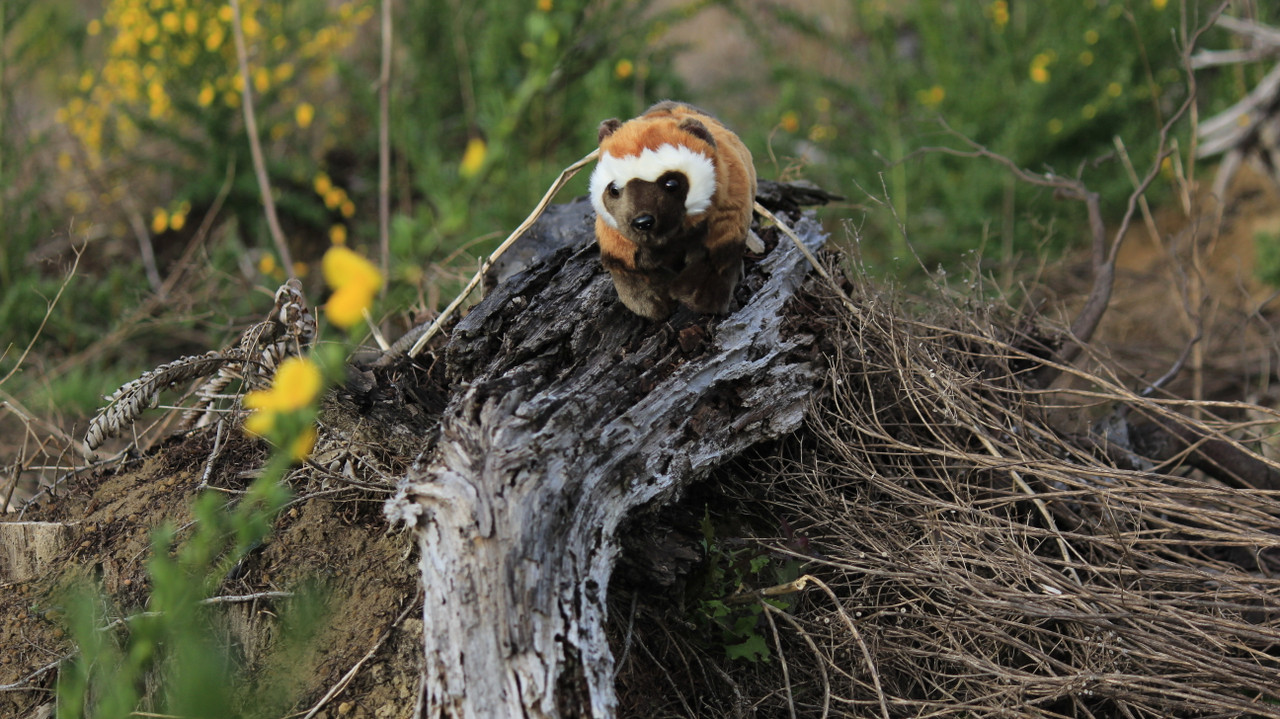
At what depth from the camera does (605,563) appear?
1.81 meters

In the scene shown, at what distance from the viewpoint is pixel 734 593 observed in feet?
6.82

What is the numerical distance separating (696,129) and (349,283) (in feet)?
4.49

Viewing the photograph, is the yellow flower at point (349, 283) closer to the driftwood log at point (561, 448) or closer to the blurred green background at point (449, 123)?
the driftwood log at point (561, 448)

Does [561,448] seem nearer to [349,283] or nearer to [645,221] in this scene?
[645,221]

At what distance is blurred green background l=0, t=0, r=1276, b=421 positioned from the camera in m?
4.69

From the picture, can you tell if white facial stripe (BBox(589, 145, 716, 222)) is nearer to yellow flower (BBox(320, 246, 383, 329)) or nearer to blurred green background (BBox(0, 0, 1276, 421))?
yellow flower (BBox(320, 246, 383, 329))

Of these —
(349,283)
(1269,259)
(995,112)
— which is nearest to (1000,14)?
(995,112)

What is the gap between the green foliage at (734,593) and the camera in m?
2.03

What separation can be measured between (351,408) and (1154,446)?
2961mm

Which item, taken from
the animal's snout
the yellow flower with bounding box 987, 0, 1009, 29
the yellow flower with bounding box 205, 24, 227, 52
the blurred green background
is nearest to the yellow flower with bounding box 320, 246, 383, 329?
the animal's snout

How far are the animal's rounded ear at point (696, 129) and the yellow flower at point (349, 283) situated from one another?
133 cm

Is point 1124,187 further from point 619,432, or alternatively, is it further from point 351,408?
point 351,408

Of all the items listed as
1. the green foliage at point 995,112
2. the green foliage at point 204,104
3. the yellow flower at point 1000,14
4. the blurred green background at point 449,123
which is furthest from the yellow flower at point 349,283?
the yellow flower at point 1000,14

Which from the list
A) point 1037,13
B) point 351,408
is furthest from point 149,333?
point 1037,13
